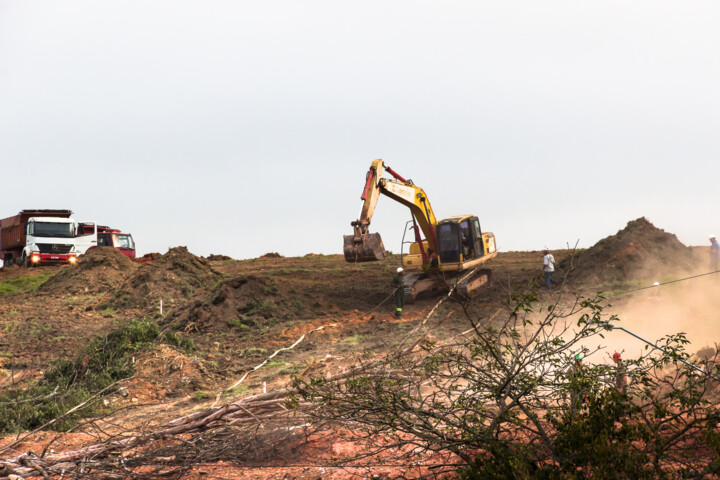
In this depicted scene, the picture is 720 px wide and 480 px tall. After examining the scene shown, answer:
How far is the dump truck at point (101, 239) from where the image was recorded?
36906mm

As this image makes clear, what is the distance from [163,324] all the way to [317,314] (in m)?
5.11

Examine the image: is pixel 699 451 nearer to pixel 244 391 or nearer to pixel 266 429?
pixel 266 429

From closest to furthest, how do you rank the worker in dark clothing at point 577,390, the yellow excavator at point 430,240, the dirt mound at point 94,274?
the worker in dark clothing at point 577,390 < the yellow excavator at point 430,240 < the dirt mound at point 94,274

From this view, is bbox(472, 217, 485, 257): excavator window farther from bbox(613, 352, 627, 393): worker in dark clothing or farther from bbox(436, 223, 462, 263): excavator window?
bbox(613, 352, 627, 393): worker in dark clothing

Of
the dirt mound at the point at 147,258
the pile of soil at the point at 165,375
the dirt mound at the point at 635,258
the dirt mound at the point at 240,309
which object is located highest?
the dirt mound at the point at 147,258

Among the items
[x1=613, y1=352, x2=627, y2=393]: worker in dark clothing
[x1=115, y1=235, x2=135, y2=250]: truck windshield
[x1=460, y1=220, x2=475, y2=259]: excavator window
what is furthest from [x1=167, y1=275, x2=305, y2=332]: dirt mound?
[x1=115, y1=235, x2=135, y2=250]: truck windshield

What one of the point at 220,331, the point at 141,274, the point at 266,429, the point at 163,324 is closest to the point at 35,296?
the point at 141,274

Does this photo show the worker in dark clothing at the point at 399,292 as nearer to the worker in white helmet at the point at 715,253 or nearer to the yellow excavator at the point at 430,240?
the yellow excavator at the point at 430,240

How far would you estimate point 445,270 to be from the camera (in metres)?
21.6

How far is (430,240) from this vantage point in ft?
71.7

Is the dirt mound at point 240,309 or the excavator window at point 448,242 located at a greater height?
the excavator window at point 448,242

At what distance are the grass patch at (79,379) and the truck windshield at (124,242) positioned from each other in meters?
23.8

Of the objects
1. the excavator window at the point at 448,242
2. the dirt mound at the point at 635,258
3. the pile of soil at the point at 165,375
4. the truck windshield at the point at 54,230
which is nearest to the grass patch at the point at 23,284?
the truck windshield at the point at 54,230

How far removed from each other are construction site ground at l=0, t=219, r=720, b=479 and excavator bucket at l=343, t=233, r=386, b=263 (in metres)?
2.19
